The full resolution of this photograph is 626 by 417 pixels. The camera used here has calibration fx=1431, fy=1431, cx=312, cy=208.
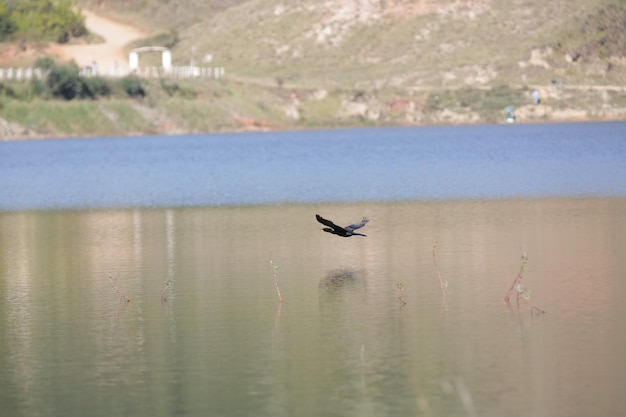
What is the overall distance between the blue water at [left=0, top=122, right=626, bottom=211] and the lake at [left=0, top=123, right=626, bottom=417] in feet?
1.27

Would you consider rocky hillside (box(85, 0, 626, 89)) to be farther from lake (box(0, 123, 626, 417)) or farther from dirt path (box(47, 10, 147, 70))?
lake (box(0, 123, 626, 417))

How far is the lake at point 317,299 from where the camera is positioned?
17.3m

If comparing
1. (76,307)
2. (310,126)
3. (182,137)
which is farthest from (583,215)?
(310,126)

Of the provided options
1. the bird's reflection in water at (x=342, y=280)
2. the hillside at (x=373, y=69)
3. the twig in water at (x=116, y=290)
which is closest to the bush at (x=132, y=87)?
the hillside at (x=373, y=69)

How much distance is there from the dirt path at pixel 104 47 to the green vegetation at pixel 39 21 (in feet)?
7.50

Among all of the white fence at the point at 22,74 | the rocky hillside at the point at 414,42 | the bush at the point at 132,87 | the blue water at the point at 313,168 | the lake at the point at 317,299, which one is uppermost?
the rocky hillside at the point at 414,42

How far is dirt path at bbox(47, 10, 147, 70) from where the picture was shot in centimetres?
11900

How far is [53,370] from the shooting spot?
62.7 feet

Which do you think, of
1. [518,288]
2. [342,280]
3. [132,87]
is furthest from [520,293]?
[132,87]

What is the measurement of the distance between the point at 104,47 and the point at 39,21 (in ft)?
20.4

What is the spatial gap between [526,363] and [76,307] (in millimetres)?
8907

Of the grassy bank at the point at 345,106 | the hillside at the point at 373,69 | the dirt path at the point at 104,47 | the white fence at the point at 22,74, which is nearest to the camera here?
the white fence at the point at 22,74

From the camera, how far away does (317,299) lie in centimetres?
2400

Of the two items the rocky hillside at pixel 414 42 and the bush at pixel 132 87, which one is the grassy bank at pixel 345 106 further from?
the rocky hillside at pixel 414 42
